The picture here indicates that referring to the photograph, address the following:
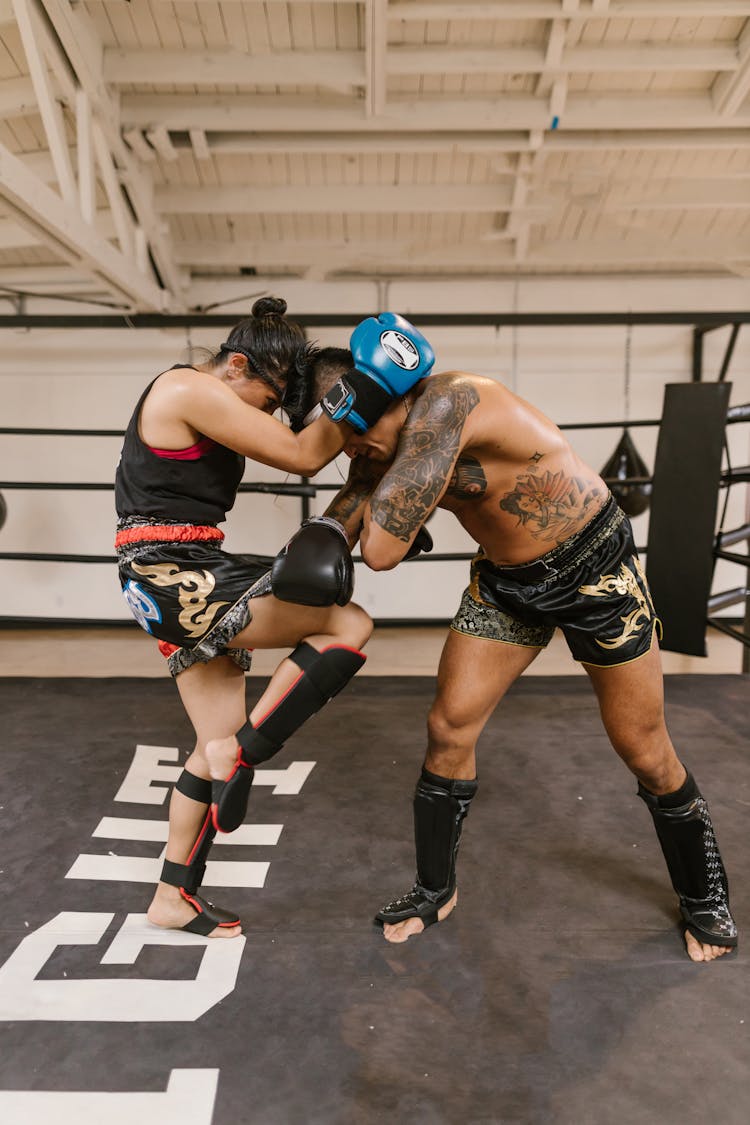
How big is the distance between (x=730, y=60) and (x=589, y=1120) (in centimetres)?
416

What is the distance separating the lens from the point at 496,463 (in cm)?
154

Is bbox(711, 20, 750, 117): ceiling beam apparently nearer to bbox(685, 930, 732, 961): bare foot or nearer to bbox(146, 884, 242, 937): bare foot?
bbox(685, 930, 732, 961): bare foot

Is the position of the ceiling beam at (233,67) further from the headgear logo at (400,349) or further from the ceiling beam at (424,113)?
the headgear logo at (400,349)

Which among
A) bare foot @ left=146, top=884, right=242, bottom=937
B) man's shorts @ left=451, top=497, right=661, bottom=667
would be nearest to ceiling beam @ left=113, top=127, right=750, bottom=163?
man's shorts @ left=451, top=497, right=661, bottom=667

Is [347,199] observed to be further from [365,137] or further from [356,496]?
[356,496]

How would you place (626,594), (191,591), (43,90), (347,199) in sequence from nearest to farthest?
(191,591), (626,594), (43,90), (347,199)

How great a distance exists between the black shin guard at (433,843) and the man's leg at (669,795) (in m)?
0.36

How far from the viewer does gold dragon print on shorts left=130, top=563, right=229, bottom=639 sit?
152cm

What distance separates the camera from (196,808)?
1734mm

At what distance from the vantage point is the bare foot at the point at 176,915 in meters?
1.76

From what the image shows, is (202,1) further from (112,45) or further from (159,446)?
(159,446)

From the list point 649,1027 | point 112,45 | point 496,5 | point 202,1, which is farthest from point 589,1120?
point 112,45

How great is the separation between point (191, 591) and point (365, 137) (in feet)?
11.4

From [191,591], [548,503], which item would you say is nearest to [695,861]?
[548,503]
